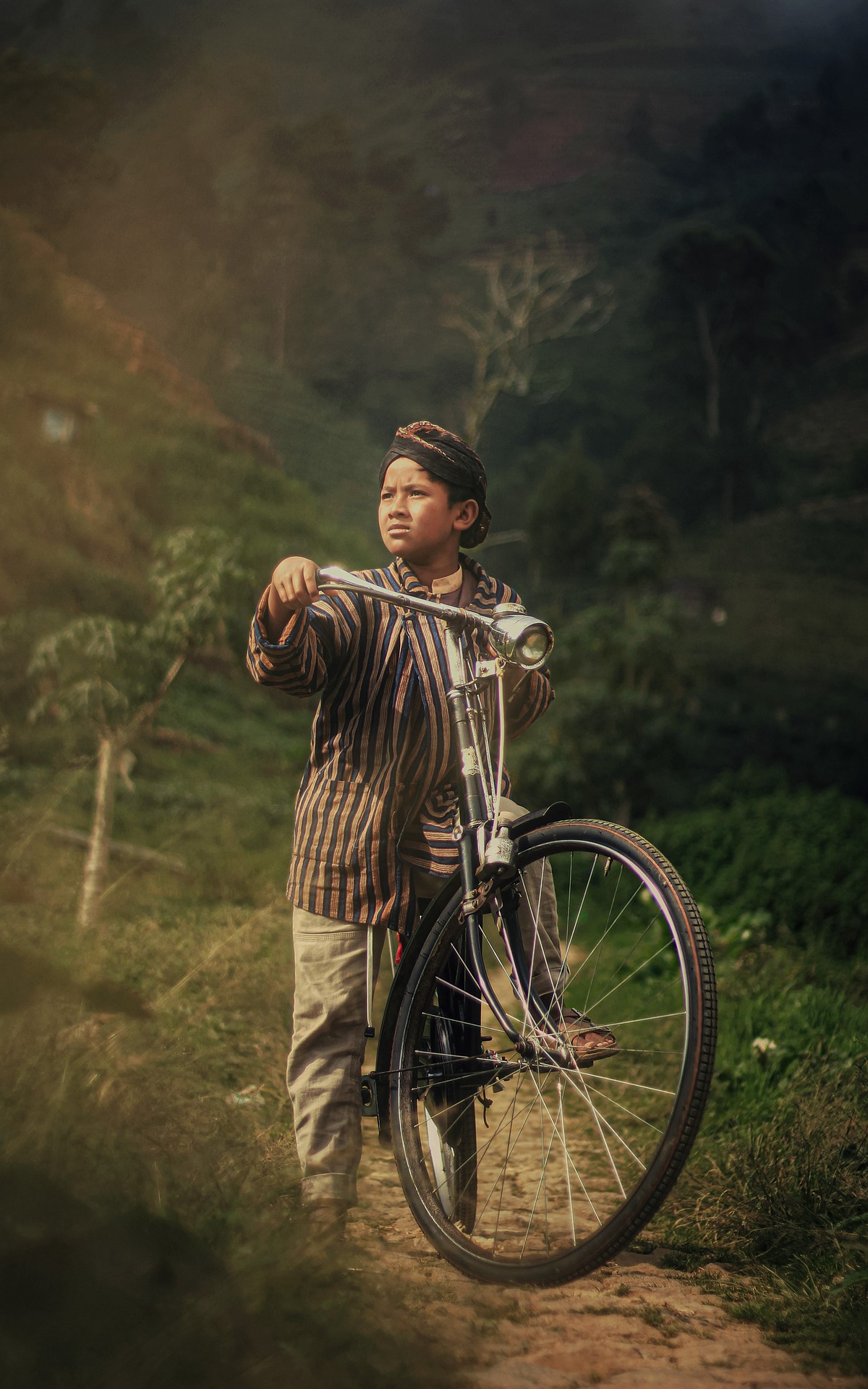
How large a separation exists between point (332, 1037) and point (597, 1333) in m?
0.70

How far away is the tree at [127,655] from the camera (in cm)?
559

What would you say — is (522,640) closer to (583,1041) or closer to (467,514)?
(467,514)

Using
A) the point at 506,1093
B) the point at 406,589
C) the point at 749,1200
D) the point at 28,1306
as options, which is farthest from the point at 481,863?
the point at 506,1093

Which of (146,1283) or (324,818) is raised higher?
(324,818)

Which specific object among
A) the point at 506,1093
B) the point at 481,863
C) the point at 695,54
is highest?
the point at 695,54

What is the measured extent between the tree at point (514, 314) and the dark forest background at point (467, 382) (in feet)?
0.13

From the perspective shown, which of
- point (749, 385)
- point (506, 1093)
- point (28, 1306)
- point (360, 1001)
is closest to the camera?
point (28, 1306)

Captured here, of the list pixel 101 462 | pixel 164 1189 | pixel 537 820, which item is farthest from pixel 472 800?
pixel 101 462

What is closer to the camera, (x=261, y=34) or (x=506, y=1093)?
(x=506, y=1093)

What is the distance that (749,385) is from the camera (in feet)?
37.9

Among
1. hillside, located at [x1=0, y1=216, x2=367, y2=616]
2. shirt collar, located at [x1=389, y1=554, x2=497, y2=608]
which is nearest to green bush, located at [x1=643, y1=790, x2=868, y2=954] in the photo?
shirt collar, located at [x1=389, y1=554, x2=497, y2=608]

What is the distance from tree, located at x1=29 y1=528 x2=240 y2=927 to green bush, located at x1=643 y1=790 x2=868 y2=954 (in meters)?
3.08

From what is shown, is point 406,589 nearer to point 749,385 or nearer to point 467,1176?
point 467,1176

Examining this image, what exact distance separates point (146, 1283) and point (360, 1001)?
0.75m
